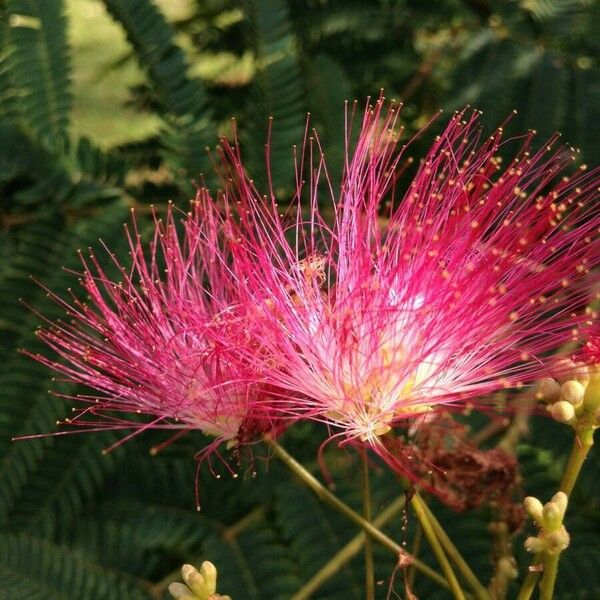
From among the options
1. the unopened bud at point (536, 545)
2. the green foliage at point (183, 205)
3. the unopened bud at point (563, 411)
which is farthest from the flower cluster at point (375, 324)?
the green foliage at point (183, 205)

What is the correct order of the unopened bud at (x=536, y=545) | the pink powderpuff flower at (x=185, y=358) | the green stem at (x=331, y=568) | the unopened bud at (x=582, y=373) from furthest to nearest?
the green stem at (x=331, y=568)
the pink powderpuff flower at (x=185, y=358)
the unopened bud at (x=582, y=373)
the unopened bud at (x=536, y=545)

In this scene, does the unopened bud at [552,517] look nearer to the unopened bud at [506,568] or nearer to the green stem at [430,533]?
the green stem at [430,533]

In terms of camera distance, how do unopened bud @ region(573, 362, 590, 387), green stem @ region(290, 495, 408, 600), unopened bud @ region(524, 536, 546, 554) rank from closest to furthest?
1. unopened bud @ region(524, 536, 546, 554)
2. unopened bud @ region(573, 362, 590, 387)
3. green stem @ region(290, 495, 408, 600)

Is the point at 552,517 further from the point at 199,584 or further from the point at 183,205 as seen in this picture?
the point at 183,205

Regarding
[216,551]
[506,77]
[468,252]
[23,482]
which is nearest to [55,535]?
[23,482]

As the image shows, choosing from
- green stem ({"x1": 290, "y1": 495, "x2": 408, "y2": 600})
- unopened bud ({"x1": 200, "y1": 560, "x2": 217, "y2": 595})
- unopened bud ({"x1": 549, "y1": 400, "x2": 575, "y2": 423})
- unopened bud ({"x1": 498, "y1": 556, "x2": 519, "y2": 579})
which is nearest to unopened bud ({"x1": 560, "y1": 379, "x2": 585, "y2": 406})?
unopened bud ({"x1": 549, "y1": 400, "x2": 575, "y2": 423})

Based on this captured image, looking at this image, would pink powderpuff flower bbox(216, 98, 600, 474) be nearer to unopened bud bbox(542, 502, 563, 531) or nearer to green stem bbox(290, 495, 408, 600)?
unopened bud bbox(542, 502, 563, 531)
